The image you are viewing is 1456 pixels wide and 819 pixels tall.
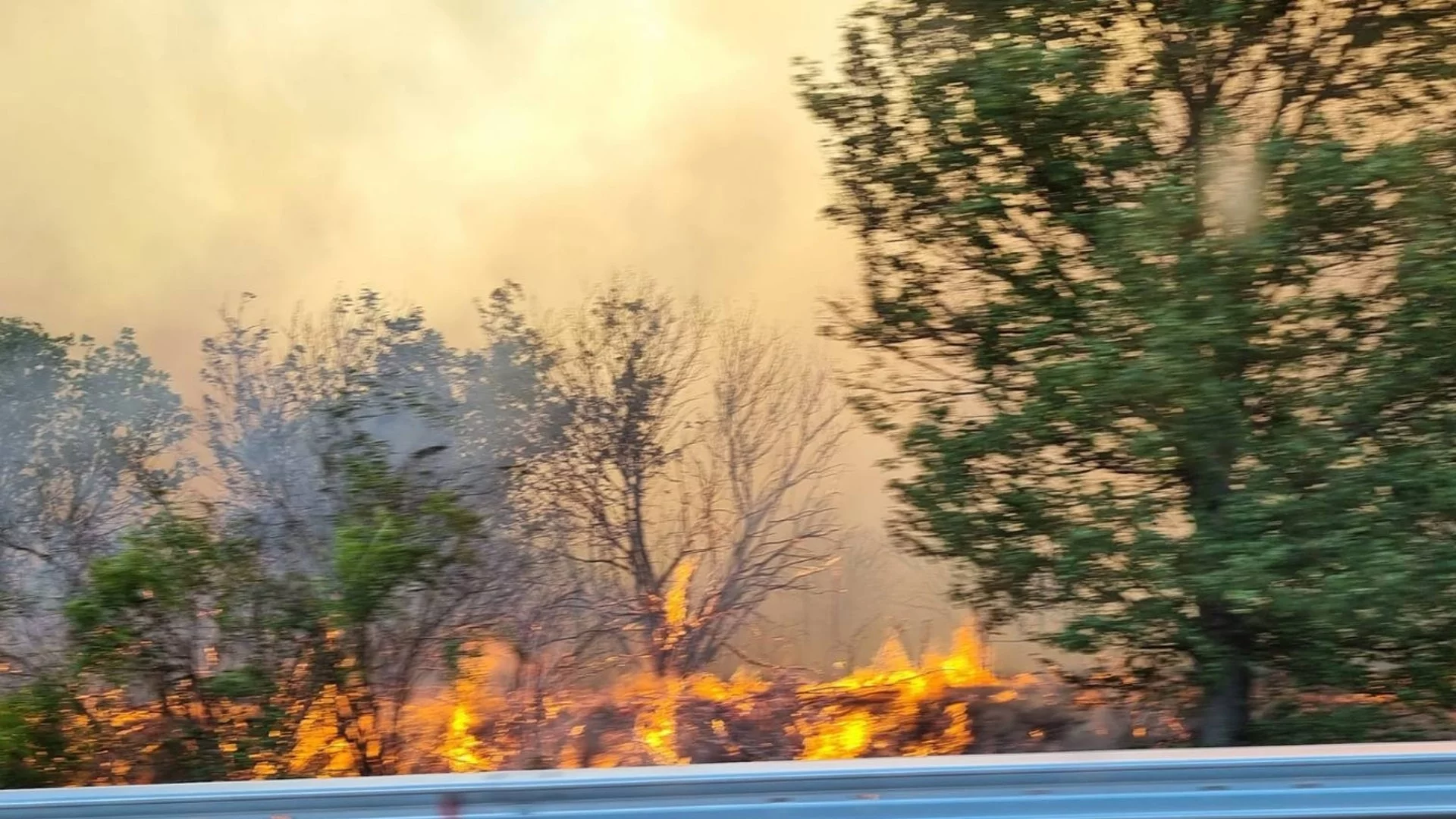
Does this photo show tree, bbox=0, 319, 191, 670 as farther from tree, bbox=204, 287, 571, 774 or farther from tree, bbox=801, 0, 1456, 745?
tree, bbox=801, 0, 1456, 745

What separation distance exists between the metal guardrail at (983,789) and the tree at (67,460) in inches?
213

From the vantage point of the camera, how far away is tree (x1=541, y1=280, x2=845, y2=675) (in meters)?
7.36

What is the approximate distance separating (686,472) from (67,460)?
16.5 ft

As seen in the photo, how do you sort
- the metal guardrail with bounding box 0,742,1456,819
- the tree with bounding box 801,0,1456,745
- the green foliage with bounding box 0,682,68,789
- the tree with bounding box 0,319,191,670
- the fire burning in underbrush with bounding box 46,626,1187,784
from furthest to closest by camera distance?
the tree with bounding box 0,319,191,670 < the fire burning in underbrush with bounding box 46,626,1187,784 < the green foliage with bounding box 0,682,68,789 < the tree with bounding box 801,0,1456,745 < the metal guardrail with bounding box 0,742,1456,819

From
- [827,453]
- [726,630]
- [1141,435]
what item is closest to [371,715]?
[726,630]

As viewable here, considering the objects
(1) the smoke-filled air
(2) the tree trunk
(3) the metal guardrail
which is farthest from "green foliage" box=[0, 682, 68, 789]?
(2) the tree trunk

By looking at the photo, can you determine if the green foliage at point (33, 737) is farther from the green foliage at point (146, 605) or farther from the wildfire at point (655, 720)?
the green foliage at point (146, 605)

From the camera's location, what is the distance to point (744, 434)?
779 centimetres

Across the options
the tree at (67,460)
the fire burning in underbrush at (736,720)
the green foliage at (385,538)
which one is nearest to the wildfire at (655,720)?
the fire burning in underbrush at (736,720)

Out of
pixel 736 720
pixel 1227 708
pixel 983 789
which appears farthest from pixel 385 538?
pixel 1227 708

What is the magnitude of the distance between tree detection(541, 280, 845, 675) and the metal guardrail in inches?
180

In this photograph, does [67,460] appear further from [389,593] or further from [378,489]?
[389,593]

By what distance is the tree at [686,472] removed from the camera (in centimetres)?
736

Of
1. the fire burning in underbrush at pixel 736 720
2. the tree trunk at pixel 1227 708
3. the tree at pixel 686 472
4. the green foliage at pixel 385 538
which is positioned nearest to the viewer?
the tree trunk at pixel 1227 708
